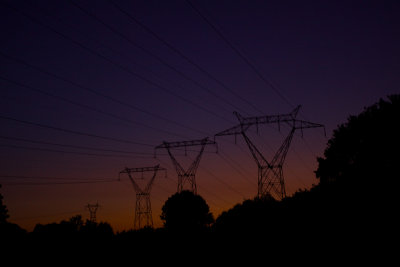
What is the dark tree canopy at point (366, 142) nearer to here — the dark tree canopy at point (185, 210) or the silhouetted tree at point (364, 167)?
the silhouetted tree at point (364, 167)

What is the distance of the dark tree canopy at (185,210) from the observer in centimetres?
8894

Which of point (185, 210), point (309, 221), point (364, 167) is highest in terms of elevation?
point (185, 210)

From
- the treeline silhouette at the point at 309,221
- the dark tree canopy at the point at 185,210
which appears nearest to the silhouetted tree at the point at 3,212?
the treeline silhouette at the point at 309,221

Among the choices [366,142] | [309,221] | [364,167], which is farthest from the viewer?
[366,142]

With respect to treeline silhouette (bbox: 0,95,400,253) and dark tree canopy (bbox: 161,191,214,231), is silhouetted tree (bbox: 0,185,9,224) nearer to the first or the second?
treeline silhouette (bbox: 0,95,400,253)

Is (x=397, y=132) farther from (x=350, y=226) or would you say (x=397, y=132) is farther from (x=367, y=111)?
(x=350, y=226)

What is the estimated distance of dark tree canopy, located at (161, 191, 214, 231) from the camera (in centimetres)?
8894

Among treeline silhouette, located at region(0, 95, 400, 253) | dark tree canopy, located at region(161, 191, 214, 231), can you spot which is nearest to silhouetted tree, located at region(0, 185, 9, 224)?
treeline silhouette, located at region(0, 95, 400, 253)

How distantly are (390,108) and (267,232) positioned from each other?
1368 inches

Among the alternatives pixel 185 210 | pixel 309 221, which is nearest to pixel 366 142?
pixel 309 221

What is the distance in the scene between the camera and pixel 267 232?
2262cm

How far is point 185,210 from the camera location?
3558 inches

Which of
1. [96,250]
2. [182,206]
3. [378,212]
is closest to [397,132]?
[378,212]

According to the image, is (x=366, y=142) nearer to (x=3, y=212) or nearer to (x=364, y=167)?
Result: (x=364, y=167)
